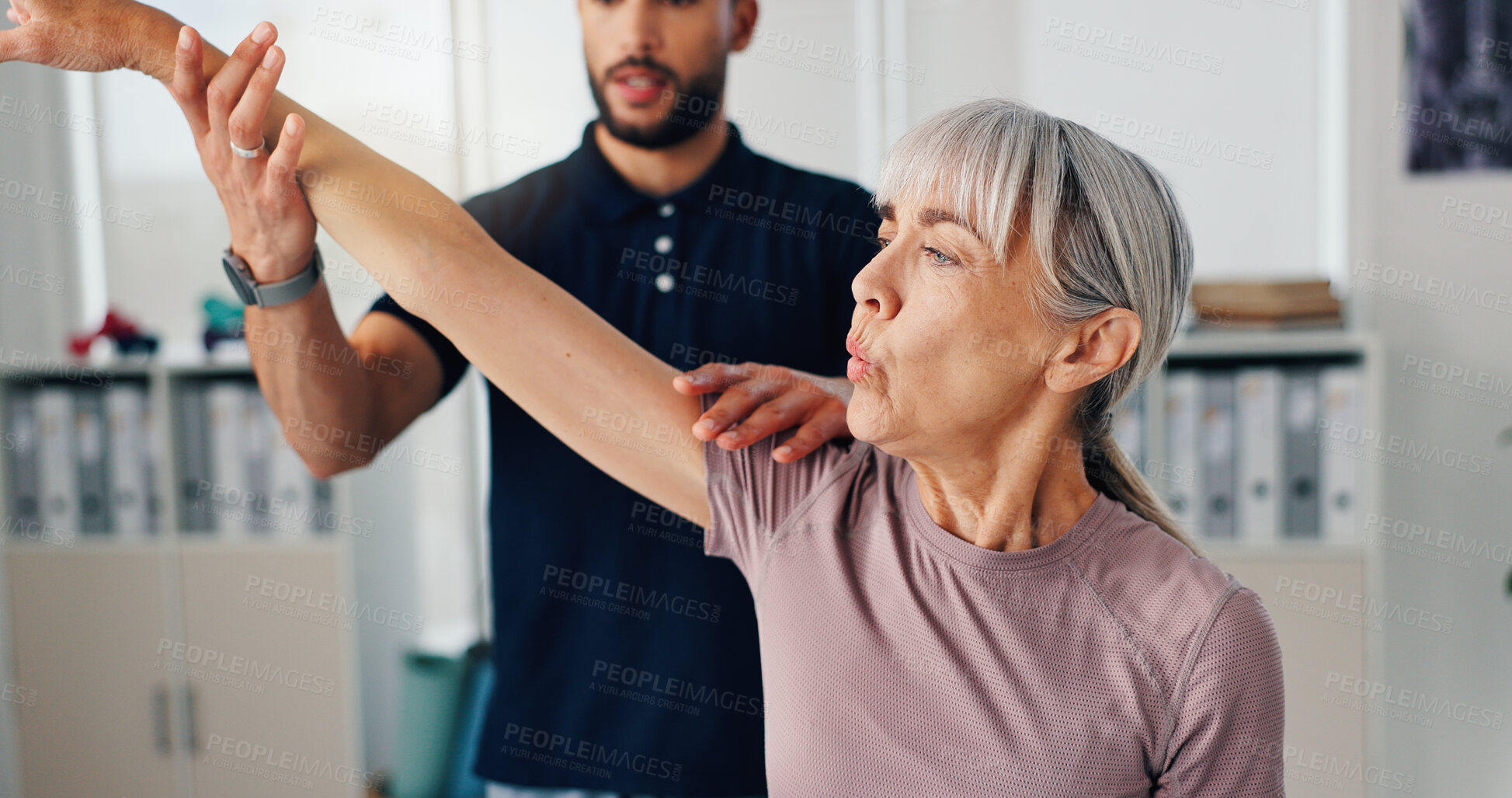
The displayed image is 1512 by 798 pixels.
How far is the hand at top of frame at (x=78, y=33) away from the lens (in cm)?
94

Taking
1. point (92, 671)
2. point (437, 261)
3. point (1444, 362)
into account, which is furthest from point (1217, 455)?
point (92, 671)

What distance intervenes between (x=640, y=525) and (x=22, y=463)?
207 centimetres

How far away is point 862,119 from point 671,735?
2.07 metres

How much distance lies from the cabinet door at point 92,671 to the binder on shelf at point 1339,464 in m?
3.00

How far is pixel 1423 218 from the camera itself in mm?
2578

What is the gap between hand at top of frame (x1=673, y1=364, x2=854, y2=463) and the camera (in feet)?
3.56

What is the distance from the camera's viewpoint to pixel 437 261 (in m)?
1.06

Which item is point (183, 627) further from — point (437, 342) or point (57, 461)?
point (437, 342)

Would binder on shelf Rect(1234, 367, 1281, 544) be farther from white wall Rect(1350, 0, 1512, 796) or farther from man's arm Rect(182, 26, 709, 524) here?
man's arm Rect(182, 26, 709, 524)

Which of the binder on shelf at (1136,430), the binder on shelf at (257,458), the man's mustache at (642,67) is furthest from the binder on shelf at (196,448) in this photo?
the binder on shelf at (1136,430)

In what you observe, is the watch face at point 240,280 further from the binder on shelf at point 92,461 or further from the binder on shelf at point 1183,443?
the binder on shelf at point 1183,443

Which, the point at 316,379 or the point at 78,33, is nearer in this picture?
the point at 78,33

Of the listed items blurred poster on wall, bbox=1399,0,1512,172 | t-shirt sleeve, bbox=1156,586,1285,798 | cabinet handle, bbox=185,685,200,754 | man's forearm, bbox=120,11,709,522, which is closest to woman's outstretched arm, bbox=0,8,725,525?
man's forearm, bbox=120,11,709,522

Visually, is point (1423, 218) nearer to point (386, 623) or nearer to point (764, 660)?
point (764, 660)
